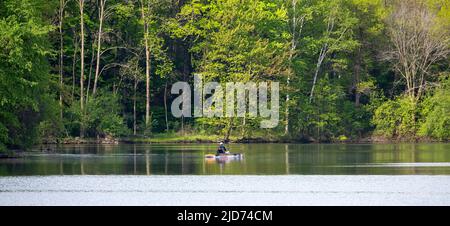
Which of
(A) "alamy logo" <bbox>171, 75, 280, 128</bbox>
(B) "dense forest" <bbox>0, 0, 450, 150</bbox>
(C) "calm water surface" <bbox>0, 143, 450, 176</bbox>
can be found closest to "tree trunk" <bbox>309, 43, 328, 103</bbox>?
(B) "dense forest" <bbox>0, 0, 450, 150</bbox>

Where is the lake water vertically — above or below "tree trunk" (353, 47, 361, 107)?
below

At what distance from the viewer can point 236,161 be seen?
62875 mm

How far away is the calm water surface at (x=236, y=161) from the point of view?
53875 mm

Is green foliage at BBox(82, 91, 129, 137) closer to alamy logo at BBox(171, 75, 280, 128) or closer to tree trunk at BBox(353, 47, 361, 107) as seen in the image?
alamy logo at BBox(171, 75, 280, 128)

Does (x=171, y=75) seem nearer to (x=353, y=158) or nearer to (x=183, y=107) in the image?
(x=183, y=107)

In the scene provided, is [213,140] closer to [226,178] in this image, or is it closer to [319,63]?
[319,63]

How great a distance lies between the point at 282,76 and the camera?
295 feet

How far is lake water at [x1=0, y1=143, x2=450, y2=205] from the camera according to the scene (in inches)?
1642

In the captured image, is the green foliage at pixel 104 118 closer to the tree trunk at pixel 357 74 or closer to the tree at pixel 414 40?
the tree trunk at pixel 357 74

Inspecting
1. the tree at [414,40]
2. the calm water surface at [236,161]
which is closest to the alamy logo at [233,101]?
the calm water surface at [236,161]

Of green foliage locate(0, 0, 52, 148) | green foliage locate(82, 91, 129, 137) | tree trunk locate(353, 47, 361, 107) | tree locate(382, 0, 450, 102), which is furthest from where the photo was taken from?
tree trunk locate(353, 47, 361, 107)

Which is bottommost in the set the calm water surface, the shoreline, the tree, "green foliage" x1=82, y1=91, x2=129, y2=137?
the shoreline

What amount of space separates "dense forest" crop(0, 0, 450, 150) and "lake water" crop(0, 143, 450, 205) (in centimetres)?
1511
